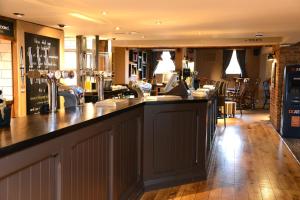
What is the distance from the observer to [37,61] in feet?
21.8

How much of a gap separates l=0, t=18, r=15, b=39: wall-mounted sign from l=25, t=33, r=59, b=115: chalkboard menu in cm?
37

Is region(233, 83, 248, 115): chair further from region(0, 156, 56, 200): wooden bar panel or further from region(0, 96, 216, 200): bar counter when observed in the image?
region(0, 156, 56, 200): wooden bar panel

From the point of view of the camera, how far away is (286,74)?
761 cm

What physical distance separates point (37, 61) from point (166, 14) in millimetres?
2824

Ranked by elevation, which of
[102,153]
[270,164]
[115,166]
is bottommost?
[270,164]

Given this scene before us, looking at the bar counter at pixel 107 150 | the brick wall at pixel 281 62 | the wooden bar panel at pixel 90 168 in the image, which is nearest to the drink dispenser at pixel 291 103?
the brick wall at pixel 281 62

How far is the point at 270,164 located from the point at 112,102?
3090 millimetres

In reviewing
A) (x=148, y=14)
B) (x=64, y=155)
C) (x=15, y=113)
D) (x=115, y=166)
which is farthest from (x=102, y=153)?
(x=15, y=113)

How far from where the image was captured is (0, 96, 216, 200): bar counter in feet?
5.78

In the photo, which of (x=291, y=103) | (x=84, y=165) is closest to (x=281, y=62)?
(x=291, y=103)

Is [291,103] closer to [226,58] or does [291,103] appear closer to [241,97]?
[241,97]

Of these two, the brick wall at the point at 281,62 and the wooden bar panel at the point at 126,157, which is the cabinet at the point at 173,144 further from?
the brick wall at the point at 281,62

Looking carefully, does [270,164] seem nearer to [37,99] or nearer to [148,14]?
[148,14]

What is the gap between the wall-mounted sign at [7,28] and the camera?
18.5 ft
